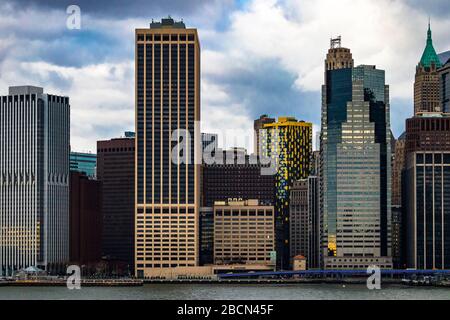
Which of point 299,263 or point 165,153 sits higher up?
point 165,153

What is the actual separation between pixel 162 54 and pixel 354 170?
38810 mm

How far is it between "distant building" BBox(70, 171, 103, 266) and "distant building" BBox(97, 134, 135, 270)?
1.46m

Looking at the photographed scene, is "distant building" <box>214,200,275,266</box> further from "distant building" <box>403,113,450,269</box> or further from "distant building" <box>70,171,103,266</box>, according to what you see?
"distant building" <box>70,171,103,266</box>

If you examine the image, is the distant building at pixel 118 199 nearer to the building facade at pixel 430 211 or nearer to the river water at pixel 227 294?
the river water at pixel 227 294

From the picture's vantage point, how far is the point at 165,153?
16825 cm

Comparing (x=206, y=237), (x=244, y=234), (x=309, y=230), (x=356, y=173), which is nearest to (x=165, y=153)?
(x=206, y=237)

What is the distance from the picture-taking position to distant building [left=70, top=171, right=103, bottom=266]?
190 m

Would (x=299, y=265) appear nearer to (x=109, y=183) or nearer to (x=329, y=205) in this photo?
(x=329, y=205)

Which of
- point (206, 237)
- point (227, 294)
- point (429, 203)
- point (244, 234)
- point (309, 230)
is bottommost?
point (227, 294)

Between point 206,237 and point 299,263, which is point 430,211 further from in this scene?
point 206,237

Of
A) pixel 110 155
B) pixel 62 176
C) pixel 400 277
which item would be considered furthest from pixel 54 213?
pixel 400 277

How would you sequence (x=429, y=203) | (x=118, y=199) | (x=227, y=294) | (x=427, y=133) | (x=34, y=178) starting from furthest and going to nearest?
(x=118, y=199) → (x=34, y=178) → (x=427, y=133) → (x=429, y=203) → (x=227, y=294)

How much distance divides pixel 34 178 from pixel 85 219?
1590 cm

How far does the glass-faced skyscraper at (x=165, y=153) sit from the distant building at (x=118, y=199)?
93.0 ft
